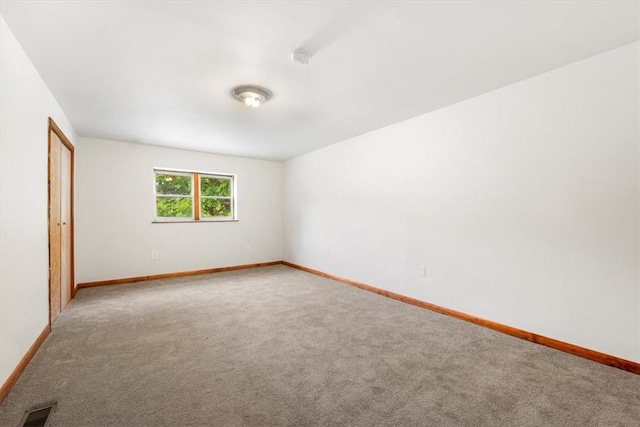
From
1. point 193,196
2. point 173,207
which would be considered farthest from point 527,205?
point 173,207

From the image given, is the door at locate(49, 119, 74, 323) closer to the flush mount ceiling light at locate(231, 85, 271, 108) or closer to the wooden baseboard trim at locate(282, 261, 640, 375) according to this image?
the flush mount ceiling light at locate(231, 85, 271, 108)

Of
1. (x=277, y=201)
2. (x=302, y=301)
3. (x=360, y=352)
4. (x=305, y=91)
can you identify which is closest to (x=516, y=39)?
(x=305, y=91)

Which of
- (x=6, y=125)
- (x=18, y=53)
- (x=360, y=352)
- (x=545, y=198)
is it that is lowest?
(x=360, y=352)

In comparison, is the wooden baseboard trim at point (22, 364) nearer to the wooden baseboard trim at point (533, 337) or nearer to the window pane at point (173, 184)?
the window pane at point (173, 184)

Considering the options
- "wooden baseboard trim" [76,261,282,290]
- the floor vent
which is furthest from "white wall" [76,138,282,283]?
the floor vent

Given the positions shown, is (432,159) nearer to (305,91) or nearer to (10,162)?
(305,91)

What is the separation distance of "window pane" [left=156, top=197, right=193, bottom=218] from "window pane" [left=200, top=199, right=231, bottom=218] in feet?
0.79

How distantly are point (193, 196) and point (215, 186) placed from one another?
463 millimetres

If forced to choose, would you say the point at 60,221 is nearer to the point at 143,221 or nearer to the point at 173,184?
the point at 143,221

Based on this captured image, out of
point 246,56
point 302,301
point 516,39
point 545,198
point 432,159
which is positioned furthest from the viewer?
point 302,301

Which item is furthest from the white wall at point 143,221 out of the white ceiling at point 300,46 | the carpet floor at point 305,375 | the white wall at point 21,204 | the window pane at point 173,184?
the white wall at point 21,204

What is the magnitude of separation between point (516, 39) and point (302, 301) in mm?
3226

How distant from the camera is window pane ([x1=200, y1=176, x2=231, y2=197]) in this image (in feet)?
17.7

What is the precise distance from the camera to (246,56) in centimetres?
215
